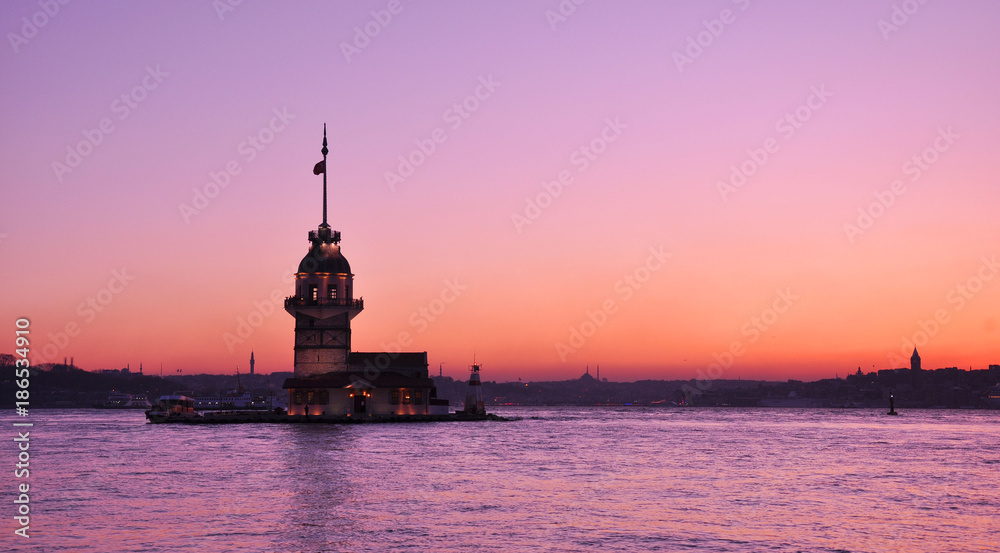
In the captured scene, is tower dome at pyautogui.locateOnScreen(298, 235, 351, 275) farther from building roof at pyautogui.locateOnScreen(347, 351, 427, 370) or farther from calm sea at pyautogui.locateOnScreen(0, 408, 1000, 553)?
calm sea at pyautogui.locateOnScreen(0, 408, 1000, 553)

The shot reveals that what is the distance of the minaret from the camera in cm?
10050

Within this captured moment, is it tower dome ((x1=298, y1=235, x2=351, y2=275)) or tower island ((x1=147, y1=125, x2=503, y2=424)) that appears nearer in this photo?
tower island ((x1=147, y1=125, x2=503, y2=424))

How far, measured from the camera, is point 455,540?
89.6 ft

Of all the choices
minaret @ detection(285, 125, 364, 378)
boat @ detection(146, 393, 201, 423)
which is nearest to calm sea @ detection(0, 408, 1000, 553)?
minaret @ detection(285, 125, 364, 378)

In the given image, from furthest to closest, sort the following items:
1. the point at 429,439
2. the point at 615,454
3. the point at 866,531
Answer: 1. the point at 429,439
2. the point at 615,454
3. the point at 866,531

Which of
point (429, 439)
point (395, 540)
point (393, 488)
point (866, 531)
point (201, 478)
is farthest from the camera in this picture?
point (429, 439)

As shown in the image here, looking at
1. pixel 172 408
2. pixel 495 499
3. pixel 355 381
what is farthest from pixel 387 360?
pixel 495 499

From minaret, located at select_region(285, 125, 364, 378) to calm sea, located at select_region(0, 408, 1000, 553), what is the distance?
112ft

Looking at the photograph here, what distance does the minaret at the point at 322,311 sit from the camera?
100 metres

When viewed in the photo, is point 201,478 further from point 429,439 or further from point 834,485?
point 429,439

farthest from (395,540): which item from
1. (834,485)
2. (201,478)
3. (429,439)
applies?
(429,439)

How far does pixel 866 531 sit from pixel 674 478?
53.7 ft

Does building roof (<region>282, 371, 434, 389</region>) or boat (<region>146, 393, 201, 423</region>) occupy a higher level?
building roof (<region>282, 371, 434, 389</region>)

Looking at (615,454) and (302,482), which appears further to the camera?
(615,454)
